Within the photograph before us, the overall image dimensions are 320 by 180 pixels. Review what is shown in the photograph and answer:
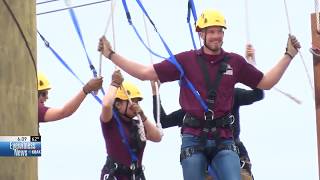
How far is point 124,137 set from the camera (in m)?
7.09

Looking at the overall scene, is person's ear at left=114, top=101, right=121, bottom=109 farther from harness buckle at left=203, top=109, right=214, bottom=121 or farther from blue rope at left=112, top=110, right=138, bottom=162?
harness buckle at left=203, top=109, right=214, bottom=121

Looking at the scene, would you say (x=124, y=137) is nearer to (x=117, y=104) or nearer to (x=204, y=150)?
(x=117, y=104)

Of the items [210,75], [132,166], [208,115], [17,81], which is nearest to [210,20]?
[210,75]

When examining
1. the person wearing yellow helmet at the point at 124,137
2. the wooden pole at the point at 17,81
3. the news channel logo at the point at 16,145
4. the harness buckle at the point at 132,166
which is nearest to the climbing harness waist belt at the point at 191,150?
the person wearing yellow helmet at the point at 124,137

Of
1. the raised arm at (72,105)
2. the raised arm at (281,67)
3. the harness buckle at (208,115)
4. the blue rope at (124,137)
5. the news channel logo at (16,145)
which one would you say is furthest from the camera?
the blue rope at (124,137)

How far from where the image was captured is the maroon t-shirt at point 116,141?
7105 millimetres

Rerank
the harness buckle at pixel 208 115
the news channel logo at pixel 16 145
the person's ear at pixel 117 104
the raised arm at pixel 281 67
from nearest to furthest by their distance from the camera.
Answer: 1. the news channel logo at pixel 16 145
2. the harness buckle at pixel 208 115
3. the raised arm at pixel 281 67
4. the person's ear at pixel 117 104

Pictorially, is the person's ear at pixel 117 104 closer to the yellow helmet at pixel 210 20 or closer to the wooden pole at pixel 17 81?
the yellow helmet at pixel 210 20

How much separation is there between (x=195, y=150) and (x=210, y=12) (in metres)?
1.22

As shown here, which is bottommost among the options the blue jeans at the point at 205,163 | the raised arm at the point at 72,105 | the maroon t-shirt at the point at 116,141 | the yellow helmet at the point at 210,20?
the blue jeans at the point at 205,163

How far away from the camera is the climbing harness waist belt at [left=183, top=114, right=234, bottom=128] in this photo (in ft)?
19.0

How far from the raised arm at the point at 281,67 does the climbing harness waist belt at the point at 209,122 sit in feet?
1.63

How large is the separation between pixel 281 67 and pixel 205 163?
1066mm

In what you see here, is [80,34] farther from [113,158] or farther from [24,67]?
[24,67]
